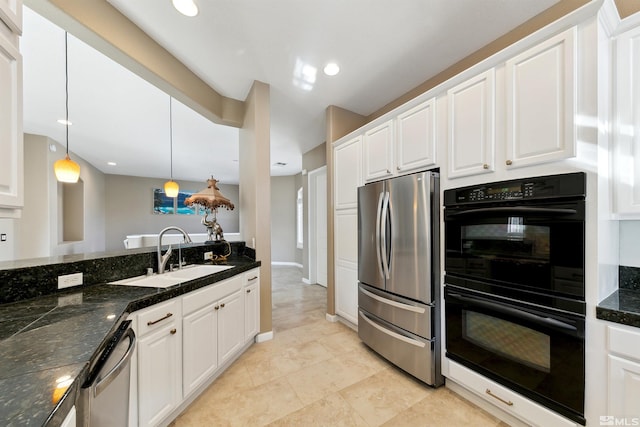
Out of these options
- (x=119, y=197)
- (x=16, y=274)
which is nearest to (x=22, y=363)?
(x=16, y=274)

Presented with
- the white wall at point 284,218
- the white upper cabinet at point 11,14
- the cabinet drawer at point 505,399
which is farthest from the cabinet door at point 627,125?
the white wall at point 284,218

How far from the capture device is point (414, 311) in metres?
1.94

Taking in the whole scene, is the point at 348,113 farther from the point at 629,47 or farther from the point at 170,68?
the point at 629,47

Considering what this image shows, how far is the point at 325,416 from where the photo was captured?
163 centimetres

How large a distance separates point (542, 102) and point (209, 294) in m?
2.54

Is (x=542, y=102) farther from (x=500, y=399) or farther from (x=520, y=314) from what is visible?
(x=500, y=399)

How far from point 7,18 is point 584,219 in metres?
2.82

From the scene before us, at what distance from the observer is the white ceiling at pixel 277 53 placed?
1.78m

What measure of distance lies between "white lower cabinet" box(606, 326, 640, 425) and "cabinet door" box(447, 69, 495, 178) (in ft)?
3.42

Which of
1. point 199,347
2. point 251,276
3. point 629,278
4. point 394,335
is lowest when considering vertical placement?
point 394,335

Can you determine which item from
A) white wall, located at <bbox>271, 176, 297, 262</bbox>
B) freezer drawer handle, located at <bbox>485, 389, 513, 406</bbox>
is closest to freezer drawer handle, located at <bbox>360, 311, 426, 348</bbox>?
freezer drawer handle, located at <bbox>485, 389, 513, 406</bbox>

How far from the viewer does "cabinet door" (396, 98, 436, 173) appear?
1959 mm

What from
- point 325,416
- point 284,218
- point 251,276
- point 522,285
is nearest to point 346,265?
point 251,276

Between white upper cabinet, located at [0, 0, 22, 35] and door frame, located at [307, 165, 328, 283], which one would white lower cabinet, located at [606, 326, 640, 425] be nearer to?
white upper cabinet, located at [0, 0, 22, 35]
